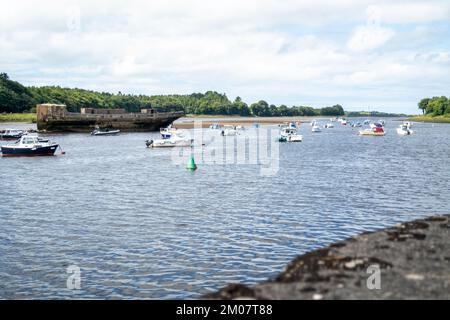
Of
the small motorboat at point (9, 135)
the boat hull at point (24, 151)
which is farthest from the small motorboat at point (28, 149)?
the small motorboat at point (9, 135)

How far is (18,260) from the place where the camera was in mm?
27312

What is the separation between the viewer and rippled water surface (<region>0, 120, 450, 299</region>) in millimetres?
24578

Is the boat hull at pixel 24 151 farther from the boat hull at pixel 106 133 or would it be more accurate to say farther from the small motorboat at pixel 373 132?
the small motorboat at pixel 373 132

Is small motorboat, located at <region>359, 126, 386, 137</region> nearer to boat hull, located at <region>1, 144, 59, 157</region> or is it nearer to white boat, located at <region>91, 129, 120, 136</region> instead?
white boat, located at <region>91, 129, 120, 136</region>

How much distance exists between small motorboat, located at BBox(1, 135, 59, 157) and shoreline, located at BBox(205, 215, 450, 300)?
80079mm

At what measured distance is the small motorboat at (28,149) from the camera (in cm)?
8738

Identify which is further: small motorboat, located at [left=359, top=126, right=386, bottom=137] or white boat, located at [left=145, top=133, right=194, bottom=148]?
small motorboat, located at [left=359, top=126, right=386, bottom=137]

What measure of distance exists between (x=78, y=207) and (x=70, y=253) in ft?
48.0

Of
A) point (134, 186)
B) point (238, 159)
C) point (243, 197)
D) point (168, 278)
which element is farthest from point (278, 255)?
point (238, 159)

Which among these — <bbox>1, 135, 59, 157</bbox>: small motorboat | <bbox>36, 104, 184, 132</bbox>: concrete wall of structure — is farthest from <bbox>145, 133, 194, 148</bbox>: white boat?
<bbox>36, 104, 184, 132</bbox>: concrete wall of structure

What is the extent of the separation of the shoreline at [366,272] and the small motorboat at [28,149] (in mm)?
80079

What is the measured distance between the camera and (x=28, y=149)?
287 ft
